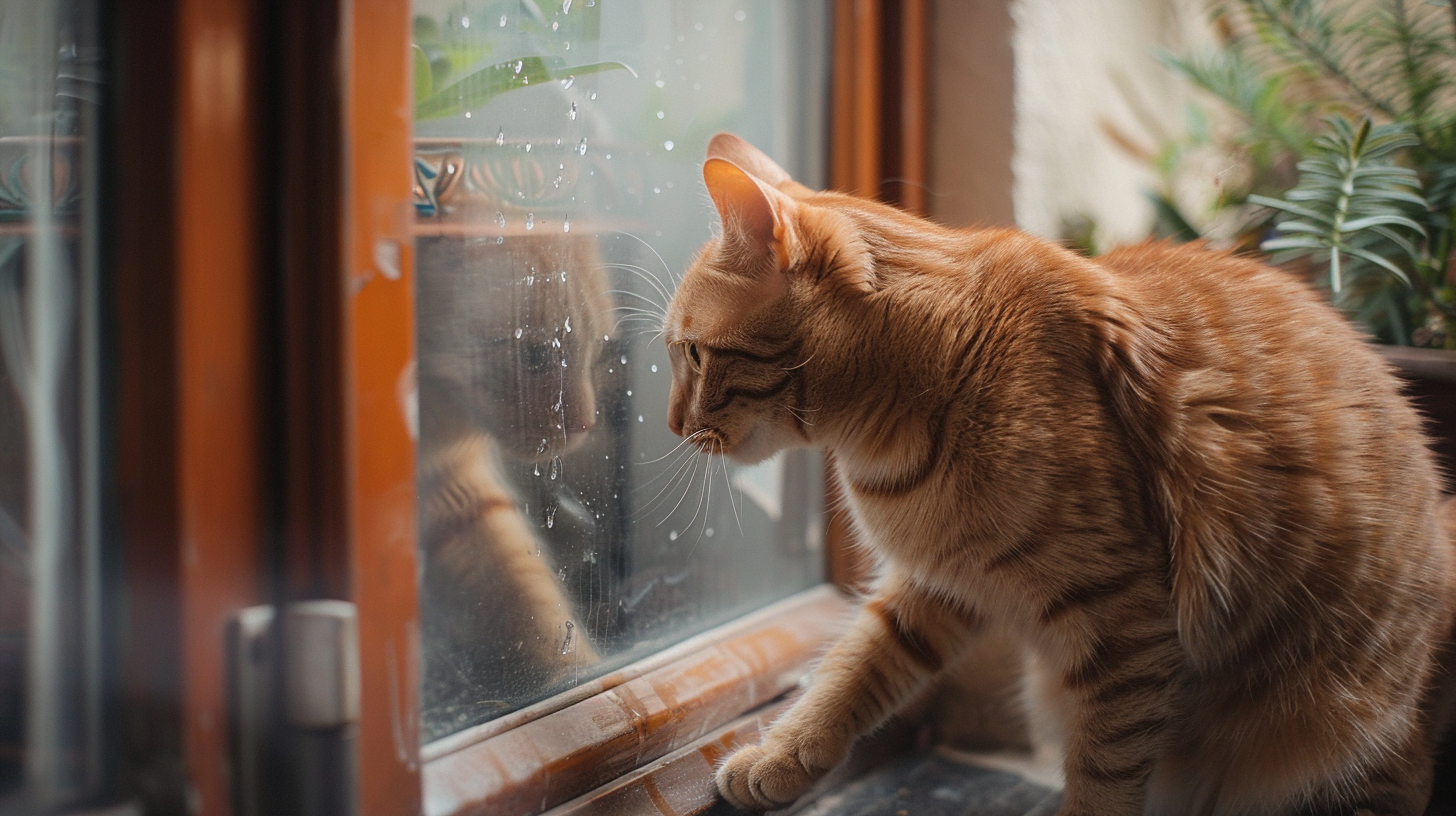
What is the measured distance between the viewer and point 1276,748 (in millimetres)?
983

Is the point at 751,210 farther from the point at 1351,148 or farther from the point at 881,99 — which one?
the point at 1351,148

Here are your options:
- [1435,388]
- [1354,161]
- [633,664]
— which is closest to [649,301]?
[633,664]

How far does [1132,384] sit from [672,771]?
613mm

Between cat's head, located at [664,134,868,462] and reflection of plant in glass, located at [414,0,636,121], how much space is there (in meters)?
0.18

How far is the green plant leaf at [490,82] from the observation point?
0.80 m

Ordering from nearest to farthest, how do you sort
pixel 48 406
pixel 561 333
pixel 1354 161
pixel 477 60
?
pixel 48 406 → pixel 477 60 → pixel 561 333 → pixel 1354 161

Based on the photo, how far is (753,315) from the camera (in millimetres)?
957

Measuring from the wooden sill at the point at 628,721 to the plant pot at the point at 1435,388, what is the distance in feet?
2.51

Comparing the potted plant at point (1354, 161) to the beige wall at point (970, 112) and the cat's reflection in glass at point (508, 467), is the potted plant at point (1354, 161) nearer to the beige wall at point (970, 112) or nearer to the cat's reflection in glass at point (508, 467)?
the beige wall at point (970, 112)

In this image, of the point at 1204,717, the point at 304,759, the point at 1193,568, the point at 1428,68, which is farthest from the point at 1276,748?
the point at 1428,68

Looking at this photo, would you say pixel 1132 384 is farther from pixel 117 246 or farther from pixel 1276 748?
pixel 117 246

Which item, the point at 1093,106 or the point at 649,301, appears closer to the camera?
the point at 649,301

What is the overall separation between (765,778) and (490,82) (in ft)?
2.43

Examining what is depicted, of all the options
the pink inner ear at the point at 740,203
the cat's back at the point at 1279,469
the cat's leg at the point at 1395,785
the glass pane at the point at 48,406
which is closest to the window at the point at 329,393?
the glass pane at the point at 48,406
